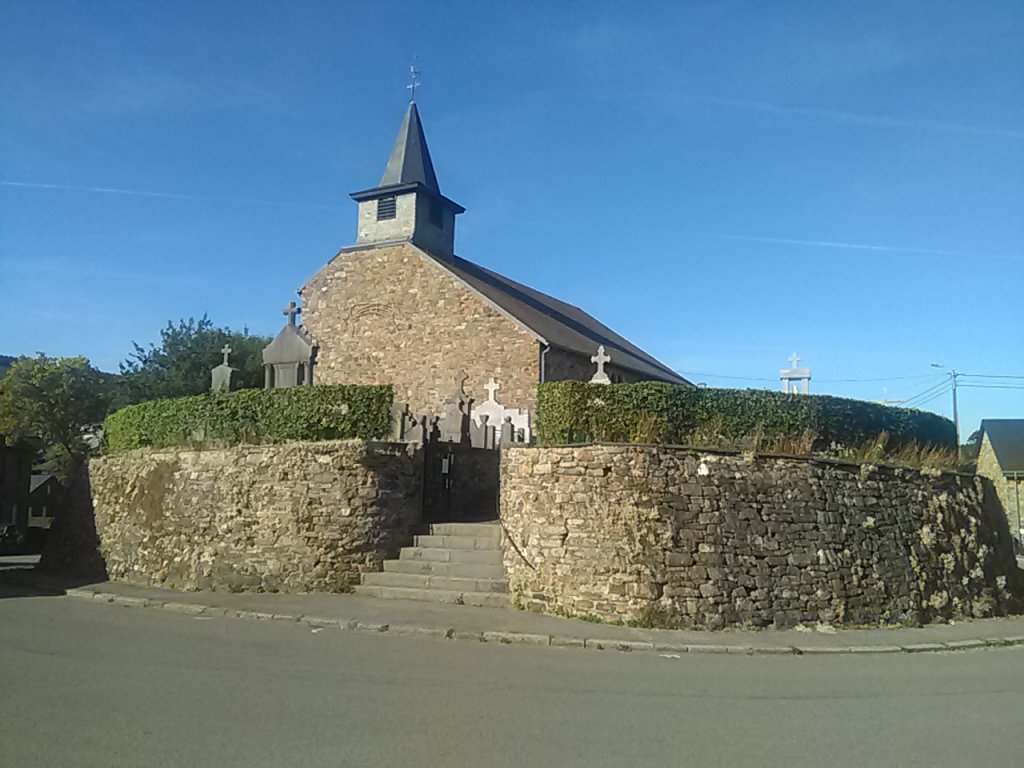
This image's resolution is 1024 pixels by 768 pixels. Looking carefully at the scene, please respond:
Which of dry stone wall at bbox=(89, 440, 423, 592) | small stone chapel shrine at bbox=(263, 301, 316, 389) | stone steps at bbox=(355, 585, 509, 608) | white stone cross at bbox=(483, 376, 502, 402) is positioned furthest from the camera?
small stone chapel shrine at bbox=(263, 301, 316, 389)

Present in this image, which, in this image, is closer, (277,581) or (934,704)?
(934,704)

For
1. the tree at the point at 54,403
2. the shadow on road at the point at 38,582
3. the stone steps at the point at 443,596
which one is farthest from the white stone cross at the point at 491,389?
the tree at the point at 54,403

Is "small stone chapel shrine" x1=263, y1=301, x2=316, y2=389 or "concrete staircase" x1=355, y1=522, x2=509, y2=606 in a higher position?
"small stone chapel shrine" x1=263, y1=301, x2=316, y2=389

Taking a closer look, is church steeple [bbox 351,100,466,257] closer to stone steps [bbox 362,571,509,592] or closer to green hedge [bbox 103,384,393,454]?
green hedge [bbox 103,384,393,454]

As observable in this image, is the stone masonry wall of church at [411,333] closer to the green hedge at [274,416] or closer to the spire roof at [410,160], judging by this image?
the spire roof at [410,160]

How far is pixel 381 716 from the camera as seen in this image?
6.64 meters

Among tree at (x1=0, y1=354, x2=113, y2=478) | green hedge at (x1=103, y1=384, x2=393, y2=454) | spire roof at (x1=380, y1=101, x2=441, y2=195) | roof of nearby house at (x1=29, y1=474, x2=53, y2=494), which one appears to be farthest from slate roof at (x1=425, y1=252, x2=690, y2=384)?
roof of nearby house at (x1=29, y1=474, x2=53, y2=494)

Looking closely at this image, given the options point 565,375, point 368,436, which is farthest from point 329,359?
point 368,436

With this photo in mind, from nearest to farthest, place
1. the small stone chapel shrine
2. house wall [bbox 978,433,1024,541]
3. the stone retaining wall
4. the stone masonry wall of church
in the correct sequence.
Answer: the stone retaining wall
the stone masonry wall of church
the small stone chapel shrine
house wall [bbox 978,433,1024,541]

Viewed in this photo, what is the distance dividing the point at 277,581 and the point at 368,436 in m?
3.05

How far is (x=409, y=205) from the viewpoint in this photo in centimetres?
2923

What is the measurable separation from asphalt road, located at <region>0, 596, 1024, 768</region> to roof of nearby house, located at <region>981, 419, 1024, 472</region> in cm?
4092

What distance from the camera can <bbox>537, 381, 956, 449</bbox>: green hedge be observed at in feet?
44.3

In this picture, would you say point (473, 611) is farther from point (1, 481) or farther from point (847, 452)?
point (1, 481)
